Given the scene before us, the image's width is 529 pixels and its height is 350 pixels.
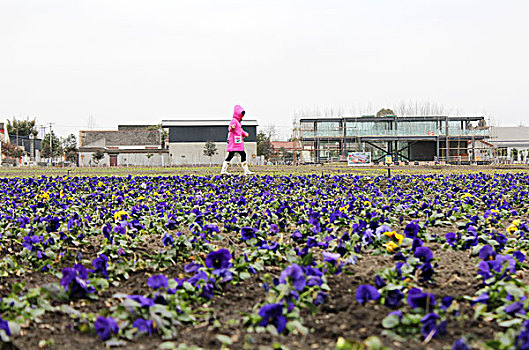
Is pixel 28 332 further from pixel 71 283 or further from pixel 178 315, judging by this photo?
pixel 178 315

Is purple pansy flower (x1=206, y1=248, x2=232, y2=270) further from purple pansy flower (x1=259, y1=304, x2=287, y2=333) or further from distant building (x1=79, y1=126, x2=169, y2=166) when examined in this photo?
distant building (x1=79, y1=126, x2=169, y2=166)

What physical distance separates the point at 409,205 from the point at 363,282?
3360 millimetres

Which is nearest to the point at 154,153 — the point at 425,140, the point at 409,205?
the point at 425,140

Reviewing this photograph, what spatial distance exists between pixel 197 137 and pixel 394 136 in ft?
87.9

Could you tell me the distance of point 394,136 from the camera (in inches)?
2697

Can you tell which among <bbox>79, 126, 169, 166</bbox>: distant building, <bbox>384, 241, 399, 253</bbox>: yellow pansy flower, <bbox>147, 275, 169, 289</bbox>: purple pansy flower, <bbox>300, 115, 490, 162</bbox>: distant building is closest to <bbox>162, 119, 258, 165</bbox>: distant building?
<bbox>79, 126, 169, 166</bbox>: distant building

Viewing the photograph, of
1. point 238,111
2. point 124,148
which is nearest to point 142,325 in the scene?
point 238,111

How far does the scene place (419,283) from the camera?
3.20 m

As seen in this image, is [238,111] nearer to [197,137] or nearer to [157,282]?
[157,282]

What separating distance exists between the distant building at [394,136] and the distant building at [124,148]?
70.6ft

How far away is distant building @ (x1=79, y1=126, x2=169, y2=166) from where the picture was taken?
75.8m

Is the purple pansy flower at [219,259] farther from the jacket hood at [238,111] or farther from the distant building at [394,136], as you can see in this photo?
the distant building at [394,136]

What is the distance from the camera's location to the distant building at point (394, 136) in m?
68.4

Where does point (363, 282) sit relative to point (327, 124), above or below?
below
